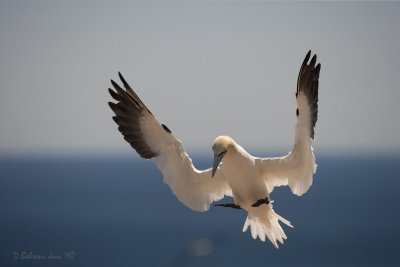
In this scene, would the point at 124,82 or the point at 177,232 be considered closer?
the point at 124,82

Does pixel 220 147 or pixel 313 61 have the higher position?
pixel 313 61

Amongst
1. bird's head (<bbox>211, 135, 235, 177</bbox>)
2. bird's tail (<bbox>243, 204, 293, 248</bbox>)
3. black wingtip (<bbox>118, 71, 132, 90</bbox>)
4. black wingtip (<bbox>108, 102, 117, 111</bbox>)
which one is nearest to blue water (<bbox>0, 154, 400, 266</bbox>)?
bird's tail (<bbox>243, 204, 293, 248</bbox>)

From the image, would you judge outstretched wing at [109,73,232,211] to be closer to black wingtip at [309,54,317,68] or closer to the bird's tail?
the bird's tail

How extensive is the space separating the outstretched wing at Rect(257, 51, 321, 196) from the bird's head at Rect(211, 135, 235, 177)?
0.39 m

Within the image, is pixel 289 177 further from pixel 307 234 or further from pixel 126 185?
pixel 126 185

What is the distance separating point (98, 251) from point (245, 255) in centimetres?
616

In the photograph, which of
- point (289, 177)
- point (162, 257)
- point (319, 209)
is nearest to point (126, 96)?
point (289, 177)

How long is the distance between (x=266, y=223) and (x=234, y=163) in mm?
738

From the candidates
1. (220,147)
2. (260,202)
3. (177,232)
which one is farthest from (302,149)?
(177,232)

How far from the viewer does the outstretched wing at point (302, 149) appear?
16.1ft

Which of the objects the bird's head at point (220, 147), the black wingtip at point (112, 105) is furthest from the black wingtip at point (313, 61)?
the black wingtip at point (112, 105)

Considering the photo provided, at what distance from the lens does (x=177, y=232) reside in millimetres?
34031

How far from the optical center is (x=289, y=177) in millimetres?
5383

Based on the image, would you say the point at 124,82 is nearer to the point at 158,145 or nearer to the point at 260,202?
the point at 158,145
